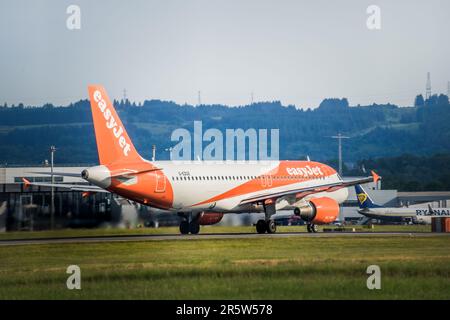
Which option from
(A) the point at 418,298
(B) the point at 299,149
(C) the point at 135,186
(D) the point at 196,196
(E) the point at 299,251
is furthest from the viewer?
(B) the point at 299,149

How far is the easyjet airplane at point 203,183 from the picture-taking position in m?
53.6

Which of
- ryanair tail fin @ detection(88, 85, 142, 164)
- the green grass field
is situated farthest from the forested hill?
the green grass field

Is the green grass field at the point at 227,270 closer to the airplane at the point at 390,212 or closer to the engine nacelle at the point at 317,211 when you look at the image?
the engine nacelle at the point at 317,211

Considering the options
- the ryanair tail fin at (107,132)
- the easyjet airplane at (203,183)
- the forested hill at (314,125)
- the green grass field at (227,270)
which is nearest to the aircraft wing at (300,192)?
the easyjet airplane at (203,183)

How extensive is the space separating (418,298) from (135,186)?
32.0m

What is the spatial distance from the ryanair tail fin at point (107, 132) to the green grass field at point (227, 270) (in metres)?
8.28

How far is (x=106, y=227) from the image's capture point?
5959cm

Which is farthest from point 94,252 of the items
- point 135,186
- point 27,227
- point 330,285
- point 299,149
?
point 299,149

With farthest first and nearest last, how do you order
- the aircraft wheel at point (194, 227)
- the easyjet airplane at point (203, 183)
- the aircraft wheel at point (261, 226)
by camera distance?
the aircraft wheel at point (194, 227) < the aircraft wheel at point (261, 226) < the easyjet airplane at point (203, 183)

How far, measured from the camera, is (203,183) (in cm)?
5906

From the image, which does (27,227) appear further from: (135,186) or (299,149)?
(299,149)

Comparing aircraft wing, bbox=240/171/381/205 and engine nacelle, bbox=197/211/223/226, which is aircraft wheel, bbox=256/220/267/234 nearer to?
aircraft wing, bbox=240/171/381/205

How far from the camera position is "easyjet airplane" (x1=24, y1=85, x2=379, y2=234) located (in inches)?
2110

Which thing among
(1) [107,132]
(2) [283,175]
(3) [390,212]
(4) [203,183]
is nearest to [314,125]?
(3) [390,212]
